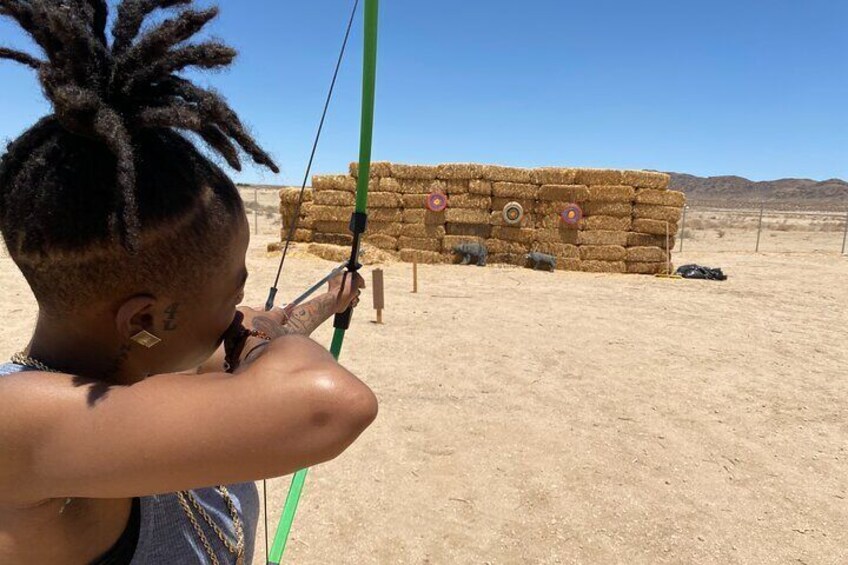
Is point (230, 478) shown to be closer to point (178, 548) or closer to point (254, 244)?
point (178, 548)

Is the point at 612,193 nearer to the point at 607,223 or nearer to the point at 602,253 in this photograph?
the point at 607,223

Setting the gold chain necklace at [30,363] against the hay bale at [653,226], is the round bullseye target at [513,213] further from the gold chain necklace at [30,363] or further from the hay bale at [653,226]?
the gold chain necklace at [30,363]

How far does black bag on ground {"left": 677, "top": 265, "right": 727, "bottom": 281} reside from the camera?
35.8 feet

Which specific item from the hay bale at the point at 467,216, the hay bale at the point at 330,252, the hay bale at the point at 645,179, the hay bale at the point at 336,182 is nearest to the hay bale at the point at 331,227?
the hay bale at the point at 330,252

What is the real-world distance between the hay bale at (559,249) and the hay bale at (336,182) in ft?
14.5

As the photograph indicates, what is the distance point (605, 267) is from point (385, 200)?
16.8ft

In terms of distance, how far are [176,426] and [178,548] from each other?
39 centimetres

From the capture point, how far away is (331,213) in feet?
42.5

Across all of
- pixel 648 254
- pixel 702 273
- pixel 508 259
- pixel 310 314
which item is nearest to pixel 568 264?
pixel 508 259

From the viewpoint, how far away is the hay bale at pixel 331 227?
1293 cm

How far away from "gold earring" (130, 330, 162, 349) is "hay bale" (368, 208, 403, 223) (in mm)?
12273

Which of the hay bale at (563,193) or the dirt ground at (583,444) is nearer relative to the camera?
the dirt ground at (583,444)

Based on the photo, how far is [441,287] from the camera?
357 inches

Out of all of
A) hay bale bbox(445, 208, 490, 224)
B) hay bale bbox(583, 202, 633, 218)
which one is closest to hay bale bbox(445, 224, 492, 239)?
hay bale bbox(445, 208, 490, 224)
